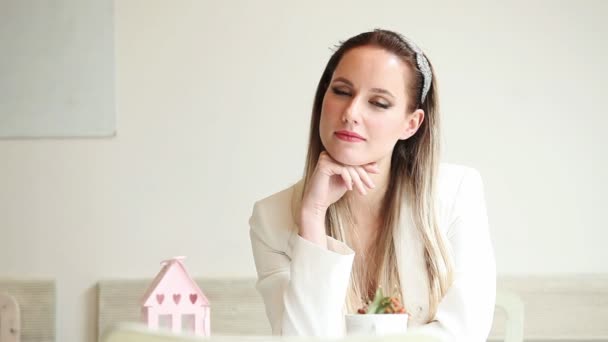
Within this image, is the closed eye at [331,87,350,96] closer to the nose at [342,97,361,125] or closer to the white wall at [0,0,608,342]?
the nose at [342,97,361,125]

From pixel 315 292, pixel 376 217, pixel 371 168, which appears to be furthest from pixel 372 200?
pixel 315 292

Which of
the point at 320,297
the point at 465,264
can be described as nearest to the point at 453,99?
the point at 465,264

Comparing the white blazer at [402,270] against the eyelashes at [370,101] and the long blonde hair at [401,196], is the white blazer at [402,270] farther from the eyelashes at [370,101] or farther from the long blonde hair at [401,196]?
the eyelashes at [370,101]

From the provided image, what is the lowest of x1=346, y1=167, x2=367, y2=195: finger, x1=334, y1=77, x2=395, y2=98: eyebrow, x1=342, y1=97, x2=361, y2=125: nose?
x1=346, y1=167, x2=367, y2=195: finger

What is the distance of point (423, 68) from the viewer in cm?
205

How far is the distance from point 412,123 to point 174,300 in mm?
821

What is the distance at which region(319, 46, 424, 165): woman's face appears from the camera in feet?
6.26

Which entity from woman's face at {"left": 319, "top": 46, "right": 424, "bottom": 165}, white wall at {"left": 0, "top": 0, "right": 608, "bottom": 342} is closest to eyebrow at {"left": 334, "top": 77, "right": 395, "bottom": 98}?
woman's face at {"left": 319, "top": 46, "right": 424, "bottom": 165}

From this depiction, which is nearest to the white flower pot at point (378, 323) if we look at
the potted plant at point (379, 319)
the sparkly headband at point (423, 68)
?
the potted plant at point (379, 319)

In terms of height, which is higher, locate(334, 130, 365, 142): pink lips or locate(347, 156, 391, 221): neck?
locate(334, 130, 365, 142): pink lips

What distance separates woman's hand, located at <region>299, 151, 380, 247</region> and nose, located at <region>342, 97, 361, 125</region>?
0.11 metres

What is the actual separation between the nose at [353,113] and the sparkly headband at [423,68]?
220 mm

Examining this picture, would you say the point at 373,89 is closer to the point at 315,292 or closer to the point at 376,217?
the point at 376,217

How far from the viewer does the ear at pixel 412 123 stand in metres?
2.06
